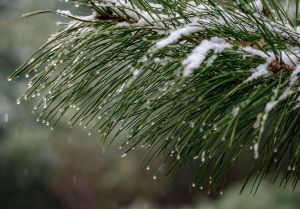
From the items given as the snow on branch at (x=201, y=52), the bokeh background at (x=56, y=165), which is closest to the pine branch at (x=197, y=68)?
the snow on branch at (x=201, y=52)

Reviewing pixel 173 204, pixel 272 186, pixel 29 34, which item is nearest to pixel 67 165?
pixel 173 204

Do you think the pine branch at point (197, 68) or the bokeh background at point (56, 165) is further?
the bokeh background at point (56, 165)

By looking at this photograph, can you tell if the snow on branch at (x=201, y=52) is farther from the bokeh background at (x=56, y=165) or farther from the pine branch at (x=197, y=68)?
the bokeh background at (x=56, y=165)

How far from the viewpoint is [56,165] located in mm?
4777

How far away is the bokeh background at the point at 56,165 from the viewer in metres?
4.36

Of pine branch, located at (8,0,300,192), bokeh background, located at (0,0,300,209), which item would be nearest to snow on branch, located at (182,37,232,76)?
pine branch, located at (8,0,300,192)

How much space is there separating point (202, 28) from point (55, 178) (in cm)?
477

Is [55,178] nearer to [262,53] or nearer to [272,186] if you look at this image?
[272,186]

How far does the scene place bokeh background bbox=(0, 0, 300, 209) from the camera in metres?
4.36

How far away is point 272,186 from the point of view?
3773mm

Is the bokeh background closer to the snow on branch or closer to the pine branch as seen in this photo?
the pine branch

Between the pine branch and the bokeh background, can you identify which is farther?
the bokeh background

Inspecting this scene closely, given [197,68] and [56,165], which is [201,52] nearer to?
[197,68]

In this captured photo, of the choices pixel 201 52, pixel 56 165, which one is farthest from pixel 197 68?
pixel 56 165
